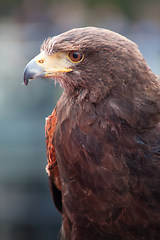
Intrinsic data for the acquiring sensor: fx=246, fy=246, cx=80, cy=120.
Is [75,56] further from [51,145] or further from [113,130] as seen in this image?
[51,145]

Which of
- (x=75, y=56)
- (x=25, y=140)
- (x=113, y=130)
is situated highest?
(x=25, y=140)

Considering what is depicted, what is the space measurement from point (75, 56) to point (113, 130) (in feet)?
1.52

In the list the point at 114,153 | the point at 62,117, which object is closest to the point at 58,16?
the point at 62,117

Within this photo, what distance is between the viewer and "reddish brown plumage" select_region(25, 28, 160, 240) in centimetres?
133

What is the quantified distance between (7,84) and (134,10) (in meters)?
3.09

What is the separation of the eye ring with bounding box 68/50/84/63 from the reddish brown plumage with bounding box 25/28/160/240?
0.03 meters

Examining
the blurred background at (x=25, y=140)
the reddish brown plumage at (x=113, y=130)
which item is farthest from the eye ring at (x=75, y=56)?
the blurred background at (x=25, y=140)

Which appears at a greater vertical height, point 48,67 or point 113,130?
point 48,67

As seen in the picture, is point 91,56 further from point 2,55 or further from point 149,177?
point 2,55

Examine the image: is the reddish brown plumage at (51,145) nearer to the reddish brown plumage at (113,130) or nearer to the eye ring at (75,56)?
the reddish brown plumage at (113,130)

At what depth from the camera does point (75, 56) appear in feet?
4.50

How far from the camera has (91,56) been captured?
4.41ft

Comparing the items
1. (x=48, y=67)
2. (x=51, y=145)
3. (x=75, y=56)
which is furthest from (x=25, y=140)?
(x=75, y=56)

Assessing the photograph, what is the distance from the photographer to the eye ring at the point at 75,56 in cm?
136
